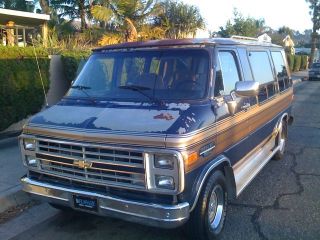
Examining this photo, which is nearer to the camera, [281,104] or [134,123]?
[134,123]

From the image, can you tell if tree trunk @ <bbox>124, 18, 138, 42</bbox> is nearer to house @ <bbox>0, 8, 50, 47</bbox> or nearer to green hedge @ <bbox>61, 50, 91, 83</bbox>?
house @ <bbox>0, 8, 50, 47</bbox>

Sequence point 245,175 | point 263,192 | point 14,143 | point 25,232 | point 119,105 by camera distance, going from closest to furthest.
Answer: point 119,105
point 25,232
point 245,175
point 263,192
point 14,143

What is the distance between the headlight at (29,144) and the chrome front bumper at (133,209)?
1.54 feet

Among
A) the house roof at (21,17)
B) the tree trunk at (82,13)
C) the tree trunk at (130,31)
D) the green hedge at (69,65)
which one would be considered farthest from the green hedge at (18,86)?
the tree trunk at (82,13)

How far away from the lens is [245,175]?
533 centimetres

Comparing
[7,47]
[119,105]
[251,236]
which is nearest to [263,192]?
[251,236]

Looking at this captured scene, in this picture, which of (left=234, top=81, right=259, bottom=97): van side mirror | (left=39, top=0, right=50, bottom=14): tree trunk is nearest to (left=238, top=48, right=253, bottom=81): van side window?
(left=234, top=81, right=259, bottom=97): van side mirror

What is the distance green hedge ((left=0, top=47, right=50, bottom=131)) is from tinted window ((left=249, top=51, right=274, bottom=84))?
5.12 meters

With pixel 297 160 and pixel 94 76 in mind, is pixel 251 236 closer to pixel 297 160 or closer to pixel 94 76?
pixel 94 76

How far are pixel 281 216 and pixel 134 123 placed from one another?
2337 mm

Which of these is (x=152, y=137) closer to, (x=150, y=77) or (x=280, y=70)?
(x=150, y=77)

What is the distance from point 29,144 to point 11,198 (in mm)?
1427

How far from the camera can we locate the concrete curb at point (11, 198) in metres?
5.38

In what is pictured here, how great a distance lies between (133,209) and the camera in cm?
382
